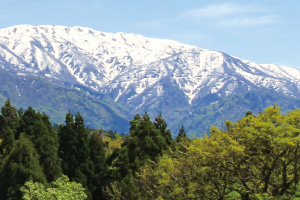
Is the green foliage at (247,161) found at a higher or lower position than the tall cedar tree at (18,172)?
lower

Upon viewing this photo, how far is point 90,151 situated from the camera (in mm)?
78188

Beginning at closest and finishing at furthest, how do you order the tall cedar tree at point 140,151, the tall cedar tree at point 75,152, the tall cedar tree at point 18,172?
the tall cedar tree at point 18,172 < the tall cedar tree at point 140,151 < the tall cedar tree at point 75,152

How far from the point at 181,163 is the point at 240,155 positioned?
23.4ft

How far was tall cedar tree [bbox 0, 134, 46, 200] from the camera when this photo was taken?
54719 mm

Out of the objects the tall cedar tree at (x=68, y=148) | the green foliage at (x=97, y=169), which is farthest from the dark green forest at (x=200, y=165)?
the tall cedar tree at (x=68, y=148)

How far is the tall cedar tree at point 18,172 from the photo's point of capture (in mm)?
54719

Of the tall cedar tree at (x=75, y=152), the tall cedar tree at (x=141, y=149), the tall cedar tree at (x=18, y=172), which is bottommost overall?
the tall cedar tree at (x=18, y=172)

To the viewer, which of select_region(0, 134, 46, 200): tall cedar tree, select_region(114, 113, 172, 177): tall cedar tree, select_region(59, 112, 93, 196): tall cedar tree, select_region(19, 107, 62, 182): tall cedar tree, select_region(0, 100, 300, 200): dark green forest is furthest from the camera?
select_region(59, 112, 93, 196): tall cedar tree

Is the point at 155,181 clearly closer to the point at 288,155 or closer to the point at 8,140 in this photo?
the point at 288,155

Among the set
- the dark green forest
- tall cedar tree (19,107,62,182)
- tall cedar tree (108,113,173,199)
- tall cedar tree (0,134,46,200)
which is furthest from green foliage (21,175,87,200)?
tall cedar tree (19,107,62,182)

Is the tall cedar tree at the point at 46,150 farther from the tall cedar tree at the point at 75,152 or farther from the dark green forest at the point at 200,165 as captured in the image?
the tall cedar tree at the point at 75,152

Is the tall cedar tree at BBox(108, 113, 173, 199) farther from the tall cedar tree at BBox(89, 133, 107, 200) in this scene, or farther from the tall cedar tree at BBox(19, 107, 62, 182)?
the tall cedar tree at BBox(89, 133, 107, 200)

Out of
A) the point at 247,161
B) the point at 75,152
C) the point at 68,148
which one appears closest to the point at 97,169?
the point at 75,152

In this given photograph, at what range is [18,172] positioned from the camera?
181 feet
